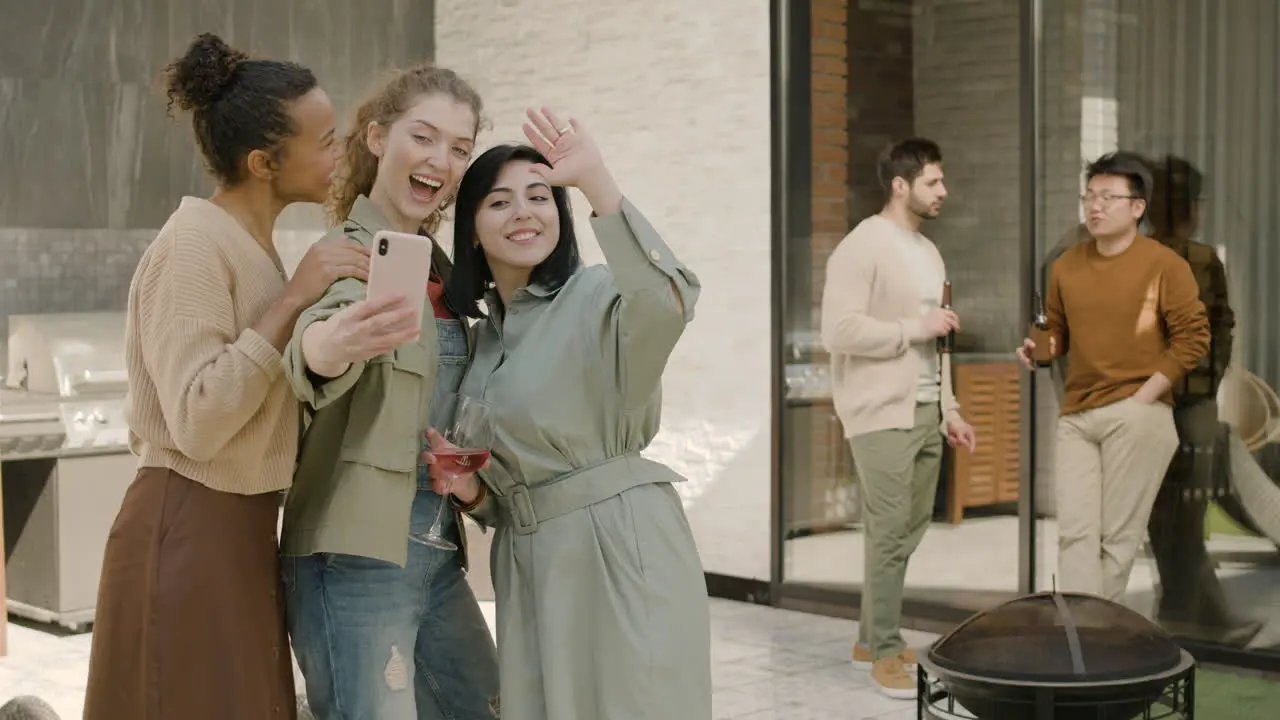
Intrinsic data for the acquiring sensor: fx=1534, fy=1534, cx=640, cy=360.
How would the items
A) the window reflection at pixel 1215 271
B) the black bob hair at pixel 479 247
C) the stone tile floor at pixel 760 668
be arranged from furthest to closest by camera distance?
the window reflection at pixel 1215 271
the stone tile floor at pixel 760 668
the black bob hair at pixel 479 247

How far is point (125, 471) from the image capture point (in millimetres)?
6332

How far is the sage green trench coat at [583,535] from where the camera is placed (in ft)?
7.92

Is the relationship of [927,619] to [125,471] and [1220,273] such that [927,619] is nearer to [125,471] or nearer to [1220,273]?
[1220,273]

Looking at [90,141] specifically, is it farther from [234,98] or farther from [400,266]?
[400,266]

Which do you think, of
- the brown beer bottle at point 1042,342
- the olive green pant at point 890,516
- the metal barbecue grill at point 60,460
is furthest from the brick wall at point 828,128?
the metal barbecue grill at point 60,460

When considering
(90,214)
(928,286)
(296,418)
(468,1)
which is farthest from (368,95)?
(468,1)

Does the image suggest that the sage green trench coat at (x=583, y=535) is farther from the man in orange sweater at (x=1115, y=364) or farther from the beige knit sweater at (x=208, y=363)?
the man in orange sweater at (x=1115, y=364)

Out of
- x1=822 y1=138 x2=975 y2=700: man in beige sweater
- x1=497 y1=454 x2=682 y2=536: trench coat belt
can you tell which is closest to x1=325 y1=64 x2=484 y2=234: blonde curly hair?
x1=497 y1=454 x2=682 y2=536: trench coat belt

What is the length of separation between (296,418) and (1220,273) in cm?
380

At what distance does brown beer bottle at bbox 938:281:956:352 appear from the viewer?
5.43 metres

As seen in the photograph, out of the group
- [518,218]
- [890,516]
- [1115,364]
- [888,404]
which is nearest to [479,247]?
[518,218]

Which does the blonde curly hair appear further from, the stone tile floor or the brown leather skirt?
the stone tile floor

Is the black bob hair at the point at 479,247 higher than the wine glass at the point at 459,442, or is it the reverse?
the black bob hair at the point at 479,247

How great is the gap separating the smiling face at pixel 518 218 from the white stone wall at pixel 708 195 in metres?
4.23
